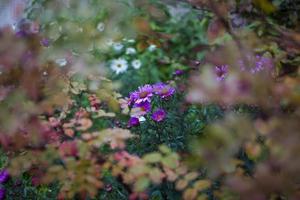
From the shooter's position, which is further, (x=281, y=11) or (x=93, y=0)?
(x=93, y=0)

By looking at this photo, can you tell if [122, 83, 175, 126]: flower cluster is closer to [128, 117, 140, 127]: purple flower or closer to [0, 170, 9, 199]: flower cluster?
[128, 117, 140, 127]: purple flower

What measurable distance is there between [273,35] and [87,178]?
0.63m

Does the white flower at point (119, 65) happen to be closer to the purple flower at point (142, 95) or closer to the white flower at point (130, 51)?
the white flower at point (130, 51)

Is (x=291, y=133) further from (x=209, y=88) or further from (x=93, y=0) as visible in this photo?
(x=93, y=0)

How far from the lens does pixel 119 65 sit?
4387mm

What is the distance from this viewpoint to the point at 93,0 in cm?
247

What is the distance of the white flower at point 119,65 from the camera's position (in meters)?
4.33

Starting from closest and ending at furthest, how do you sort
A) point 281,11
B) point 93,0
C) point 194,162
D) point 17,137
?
point 194,162
point 17,137
point 281,11
point 93,0

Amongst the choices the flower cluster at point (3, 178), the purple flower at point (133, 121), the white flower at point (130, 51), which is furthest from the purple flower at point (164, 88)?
the white flower at point (130, 51)

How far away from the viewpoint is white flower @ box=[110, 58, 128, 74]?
4.33m

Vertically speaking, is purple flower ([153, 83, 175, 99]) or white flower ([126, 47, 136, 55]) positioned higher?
purple flower ([153, 83, 175, 99])

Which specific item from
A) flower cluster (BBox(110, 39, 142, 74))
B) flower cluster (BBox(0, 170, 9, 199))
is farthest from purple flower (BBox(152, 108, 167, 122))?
flower cluster (BBox(110, 39, 142, 74))

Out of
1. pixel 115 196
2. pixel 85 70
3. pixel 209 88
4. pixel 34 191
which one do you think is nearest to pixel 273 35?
pixel 209 88

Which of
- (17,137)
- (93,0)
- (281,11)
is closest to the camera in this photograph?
(17,137)
